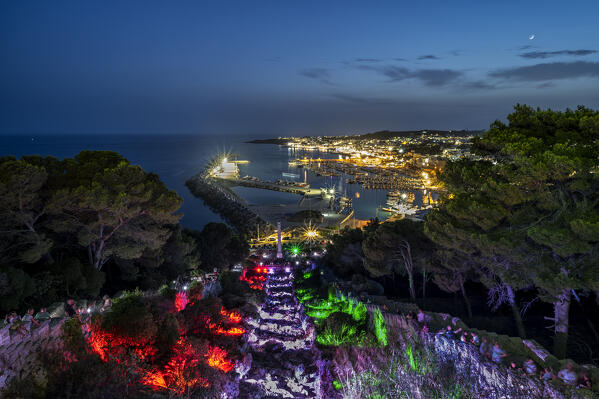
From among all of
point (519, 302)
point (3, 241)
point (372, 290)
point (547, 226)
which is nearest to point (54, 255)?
point (3, 241)

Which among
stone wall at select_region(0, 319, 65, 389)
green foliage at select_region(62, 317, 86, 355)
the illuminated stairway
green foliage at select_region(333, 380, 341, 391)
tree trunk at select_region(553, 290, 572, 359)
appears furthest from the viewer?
tree trunk at select_region(553, 290, 572, 359)

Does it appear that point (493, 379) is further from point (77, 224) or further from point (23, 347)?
point (77, 224)

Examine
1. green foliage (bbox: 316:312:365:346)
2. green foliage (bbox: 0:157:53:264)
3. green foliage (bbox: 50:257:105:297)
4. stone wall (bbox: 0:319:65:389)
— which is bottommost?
green foliage (bbox: 316:312:365:346)

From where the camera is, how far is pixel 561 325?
7293 millimetres

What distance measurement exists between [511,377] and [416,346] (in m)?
1.82

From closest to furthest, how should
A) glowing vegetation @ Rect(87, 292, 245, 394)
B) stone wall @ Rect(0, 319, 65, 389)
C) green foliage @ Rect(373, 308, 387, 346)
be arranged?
stone wall @ Rect(0, 319, 65, 389) < glowing vegetation @ Rect(87, 292, 245, 394) < green foliage @ Rect(373, 308, 387, 346)

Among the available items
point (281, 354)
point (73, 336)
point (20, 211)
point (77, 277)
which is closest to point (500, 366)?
point (281, 354)

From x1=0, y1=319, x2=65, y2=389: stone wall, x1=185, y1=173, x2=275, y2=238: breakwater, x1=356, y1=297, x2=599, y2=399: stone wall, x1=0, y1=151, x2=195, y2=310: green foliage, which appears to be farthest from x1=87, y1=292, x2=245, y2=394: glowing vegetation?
x1=185, y1=173, x2=275, y2=238: breakwater

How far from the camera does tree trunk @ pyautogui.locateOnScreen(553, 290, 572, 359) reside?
700 cm

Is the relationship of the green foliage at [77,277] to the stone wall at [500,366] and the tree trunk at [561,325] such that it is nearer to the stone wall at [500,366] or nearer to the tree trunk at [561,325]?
the stone wall at [500,366]

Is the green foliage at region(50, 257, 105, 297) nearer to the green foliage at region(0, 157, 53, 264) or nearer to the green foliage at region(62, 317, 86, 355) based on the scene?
the green foliage at region(0, 157, 53, 264)

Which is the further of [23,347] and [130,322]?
[130,322]

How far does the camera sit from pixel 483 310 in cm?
1038

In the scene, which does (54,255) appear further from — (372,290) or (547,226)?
(547,226)
